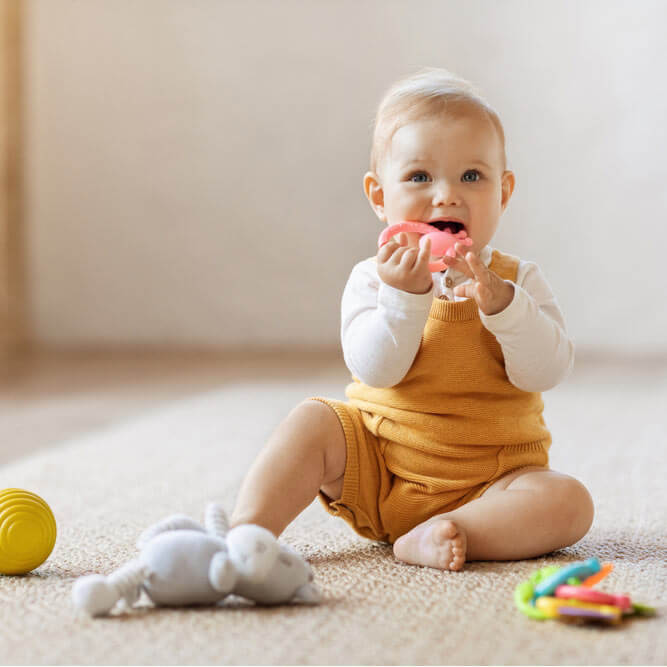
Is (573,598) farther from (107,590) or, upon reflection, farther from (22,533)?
(22,533)

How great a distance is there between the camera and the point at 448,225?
36.1 inches

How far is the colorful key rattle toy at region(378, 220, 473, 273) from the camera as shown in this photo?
87 cm

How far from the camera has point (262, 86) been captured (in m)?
2.99

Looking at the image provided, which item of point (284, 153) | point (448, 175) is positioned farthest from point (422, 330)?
point (284, 153)

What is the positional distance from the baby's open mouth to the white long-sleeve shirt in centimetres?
4

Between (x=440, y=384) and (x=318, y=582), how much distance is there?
0.22 m

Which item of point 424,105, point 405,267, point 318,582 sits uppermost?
point 424,105

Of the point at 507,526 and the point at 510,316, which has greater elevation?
the point at 510,316

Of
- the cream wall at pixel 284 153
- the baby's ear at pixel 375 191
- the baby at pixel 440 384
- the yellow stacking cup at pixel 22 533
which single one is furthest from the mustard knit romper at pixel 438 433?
the cream wall at pixel 284 153

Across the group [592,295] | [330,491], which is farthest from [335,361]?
[330,491]

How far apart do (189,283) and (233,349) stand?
0.81ft

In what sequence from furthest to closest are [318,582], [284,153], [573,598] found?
[284,153], [318,582], [573,598]

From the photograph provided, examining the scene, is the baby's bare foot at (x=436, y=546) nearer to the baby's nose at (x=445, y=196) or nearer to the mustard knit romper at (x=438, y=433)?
the mustard knit romper at (x=438, y=433)

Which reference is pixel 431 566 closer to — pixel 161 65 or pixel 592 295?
pixel 592 295
